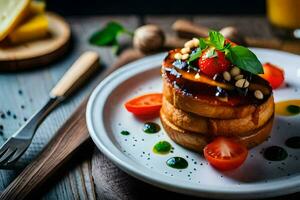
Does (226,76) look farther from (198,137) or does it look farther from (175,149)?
(175,149)

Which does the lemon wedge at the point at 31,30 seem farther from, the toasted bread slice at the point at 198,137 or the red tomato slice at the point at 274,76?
the red tomato slice at the point at 274,76

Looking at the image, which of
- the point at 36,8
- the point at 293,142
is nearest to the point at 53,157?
the point at 293,142

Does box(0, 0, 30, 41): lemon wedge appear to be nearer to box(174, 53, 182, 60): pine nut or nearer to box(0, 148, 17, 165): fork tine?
box(0, 148, 17, 165): fork tine

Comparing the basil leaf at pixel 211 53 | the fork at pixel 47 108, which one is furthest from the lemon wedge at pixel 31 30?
the basil leaf at pixel 211 53

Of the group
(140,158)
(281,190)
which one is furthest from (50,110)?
(281,190)

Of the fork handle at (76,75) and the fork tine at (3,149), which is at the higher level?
the fork tine at (3,149)

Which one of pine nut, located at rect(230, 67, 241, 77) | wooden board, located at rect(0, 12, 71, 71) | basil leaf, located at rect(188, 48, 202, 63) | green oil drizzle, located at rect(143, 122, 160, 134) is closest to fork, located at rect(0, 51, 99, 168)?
wooden board, located at rect(0, 12, 71, 71)
